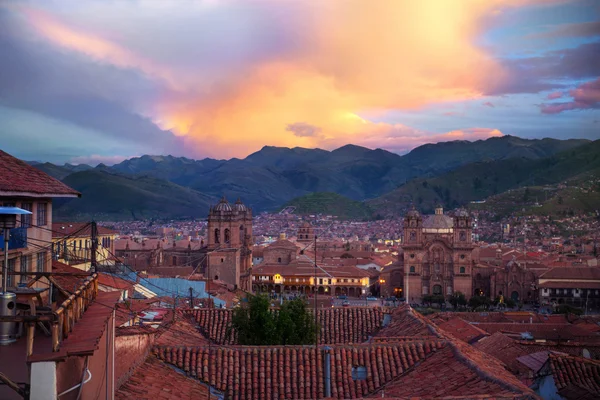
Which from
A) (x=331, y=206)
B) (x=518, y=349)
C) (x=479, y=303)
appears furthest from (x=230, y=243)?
(x=331, y=206)

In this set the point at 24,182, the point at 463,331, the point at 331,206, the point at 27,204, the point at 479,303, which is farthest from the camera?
the point at 331,206

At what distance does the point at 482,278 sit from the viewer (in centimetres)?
5544

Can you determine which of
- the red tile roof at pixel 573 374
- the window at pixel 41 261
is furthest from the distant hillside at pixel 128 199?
the red tile roof at pixel 573 374

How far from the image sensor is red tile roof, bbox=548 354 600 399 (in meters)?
9.85

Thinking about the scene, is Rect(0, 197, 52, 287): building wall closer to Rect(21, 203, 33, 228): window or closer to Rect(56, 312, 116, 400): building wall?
Rect(21, 203, 33, 228): window

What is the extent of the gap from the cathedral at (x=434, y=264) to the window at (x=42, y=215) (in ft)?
153

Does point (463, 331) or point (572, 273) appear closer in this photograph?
point (463, 331)

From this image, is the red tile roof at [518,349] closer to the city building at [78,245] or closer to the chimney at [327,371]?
the chimney at [327,371]

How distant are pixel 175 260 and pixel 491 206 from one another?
76.0 metres

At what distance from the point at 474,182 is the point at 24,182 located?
15654cm

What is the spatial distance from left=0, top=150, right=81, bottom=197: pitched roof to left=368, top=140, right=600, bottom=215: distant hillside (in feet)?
441

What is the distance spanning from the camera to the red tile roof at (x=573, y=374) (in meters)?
9.85

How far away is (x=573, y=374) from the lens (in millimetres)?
10320

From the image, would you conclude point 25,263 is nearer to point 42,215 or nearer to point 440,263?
point 42,215
